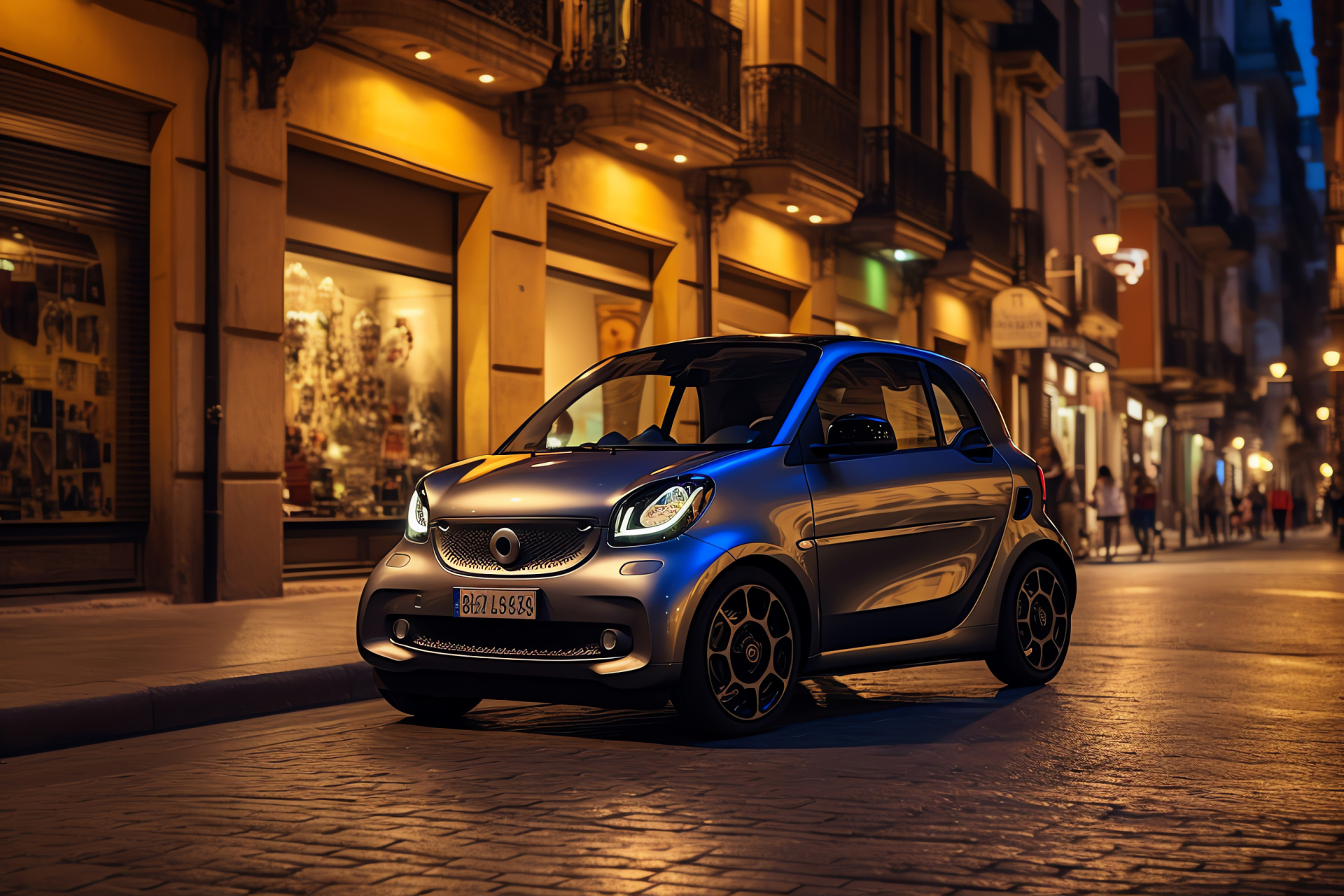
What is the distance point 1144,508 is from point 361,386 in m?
18.4

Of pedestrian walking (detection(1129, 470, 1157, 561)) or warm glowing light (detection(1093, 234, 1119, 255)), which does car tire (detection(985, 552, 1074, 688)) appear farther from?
warm glowing light (detection(1093, 234, 1119, 255))

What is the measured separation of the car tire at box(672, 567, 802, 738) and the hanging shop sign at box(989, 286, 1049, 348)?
2129cm

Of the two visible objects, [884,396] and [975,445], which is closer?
[884,396]

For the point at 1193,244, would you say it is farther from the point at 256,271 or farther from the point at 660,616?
the point at 660,616

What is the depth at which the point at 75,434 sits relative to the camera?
1230 centimetres

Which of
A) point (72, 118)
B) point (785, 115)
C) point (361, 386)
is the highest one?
point (785, 115)

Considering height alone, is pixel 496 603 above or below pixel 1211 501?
below

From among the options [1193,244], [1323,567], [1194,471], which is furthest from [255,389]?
[1194,471]

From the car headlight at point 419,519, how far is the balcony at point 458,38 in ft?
25.9

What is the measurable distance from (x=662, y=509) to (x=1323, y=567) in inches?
800

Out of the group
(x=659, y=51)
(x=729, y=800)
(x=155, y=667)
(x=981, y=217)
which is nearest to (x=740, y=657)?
(x=729, y=800)

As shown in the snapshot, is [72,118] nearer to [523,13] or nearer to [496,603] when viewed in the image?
[523,13]

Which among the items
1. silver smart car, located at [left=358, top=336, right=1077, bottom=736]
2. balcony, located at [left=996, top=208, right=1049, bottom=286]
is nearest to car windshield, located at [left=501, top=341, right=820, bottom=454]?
silver smart car, located at [left=358, top=336, right=1077, bottom=736]

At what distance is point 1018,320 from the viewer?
90.5 feet
